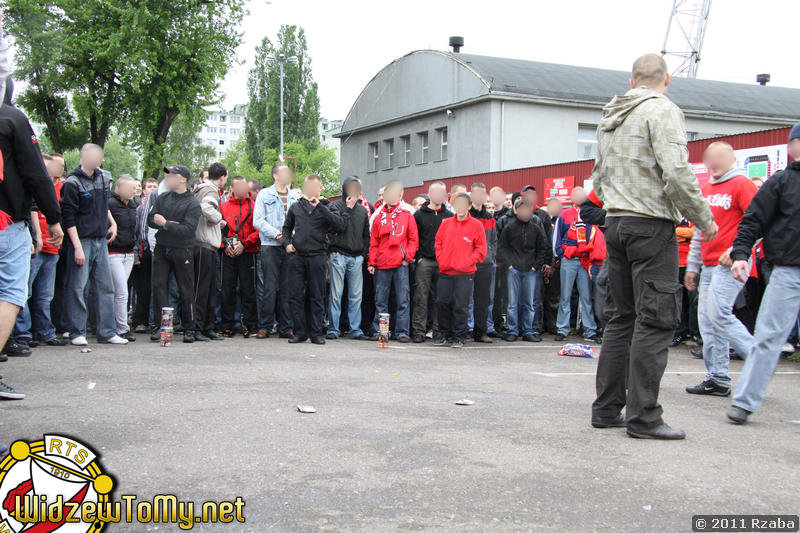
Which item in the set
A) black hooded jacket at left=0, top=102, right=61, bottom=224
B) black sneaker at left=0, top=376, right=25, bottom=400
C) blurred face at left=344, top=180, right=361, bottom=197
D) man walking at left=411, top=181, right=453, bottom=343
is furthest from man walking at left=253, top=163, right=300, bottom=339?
black hooded jacket at left=0, top=102, right=61, bottom=224

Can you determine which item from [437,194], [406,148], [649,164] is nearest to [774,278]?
[649,164]

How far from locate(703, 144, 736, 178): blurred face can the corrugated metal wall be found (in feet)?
27.0

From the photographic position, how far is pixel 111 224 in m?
9.64

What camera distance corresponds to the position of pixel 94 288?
9.62m

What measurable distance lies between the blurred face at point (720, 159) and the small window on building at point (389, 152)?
35.2 metres

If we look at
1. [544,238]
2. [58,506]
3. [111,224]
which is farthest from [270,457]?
[544,238]

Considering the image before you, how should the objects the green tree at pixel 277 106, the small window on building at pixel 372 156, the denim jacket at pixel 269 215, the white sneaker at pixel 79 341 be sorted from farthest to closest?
the green tree at pixel 277 106 → the small window on building at pixel 372 156 → the denim jacket at pixel 269 215 → the white sneaker at pixel 79 341

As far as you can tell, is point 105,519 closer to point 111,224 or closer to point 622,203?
point 622,203

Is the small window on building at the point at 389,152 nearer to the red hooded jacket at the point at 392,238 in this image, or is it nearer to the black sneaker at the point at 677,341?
the red hooded jacket at the point at 392,238

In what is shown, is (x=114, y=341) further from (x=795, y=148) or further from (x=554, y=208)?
(x=795, y=148)

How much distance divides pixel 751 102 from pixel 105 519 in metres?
42.5

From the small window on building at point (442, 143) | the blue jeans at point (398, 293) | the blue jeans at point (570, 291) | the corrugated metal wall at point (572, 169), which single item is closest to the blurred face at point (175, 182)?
the blue jeans at point (398, 293)

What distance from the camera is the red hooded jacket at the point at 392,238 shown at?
11172 millimetres

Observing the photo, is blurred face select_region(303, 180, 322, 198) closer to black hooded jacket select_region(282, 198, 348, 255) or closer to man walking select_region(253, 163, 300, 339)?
black hooded jacket select_region(282, 198, 348, 255)
